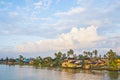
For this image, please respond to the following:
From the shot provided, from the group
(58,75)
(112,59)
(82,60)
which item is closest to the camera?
(58,75)

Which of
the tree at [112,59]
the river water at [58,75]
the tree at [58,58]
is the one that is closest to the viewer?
the river water at [58,75]

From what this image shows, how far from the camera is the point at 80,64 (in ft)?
380

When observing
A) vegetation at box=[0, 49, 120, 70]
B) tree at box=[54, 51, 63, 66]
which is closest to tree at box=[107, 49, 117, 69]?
vegetation at box=[0, 49, 120, 70]

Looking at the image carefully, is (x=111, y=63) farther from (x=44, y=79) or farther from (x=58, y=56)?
(x=58, y=56)

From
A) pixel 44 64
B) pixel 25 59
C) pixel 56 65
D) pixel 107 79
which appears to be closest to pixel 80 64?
pixel 56 65

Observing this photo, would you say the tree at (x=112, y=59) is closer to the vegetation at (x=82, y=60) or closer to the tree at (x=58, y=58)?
the vegetation at (x=82, y=60)

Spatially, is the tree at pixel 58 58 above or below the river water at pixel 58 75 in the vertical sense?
above

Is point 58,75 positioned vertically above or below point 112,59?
below

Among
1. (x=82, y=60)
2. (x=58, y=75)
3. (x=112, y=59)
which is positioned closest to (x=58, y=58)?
(x=82, y=60)

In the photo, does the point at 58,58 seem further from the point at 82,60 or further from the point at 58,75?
the point at 58,75

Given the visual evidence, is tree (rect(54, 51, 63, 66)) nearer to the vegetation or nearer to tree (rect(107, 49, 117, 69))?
the vegetation

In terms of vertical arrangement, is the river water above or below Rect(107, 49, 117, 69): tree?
below

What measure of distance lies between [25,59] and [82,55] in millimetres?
68576

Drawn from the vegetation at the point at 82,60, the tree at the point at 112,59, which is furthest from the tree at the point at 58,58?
the tree at the point at 112,59
